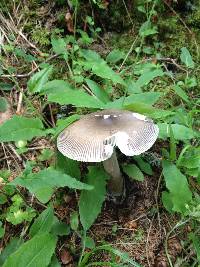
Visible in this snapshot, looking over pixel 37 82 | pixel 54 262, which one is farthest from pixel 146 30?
pixel 54 262

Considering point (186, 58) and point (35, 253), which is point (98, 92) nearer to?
point (186, 58)

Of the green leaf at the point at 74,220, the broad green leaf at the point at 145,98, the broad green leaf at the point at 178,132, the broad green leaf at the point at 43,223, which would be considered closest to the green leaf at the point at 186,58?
the broad green leaf at the point at 145,98

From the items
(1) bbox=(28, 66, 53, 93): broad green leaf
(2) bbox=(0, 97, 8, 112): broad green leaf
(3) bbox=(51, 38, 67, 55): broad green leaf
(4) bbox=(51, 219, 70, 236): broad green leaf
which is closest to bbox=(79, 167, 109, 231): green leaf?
(4) bbox=(51, 219, 70, 236): broad green leaf

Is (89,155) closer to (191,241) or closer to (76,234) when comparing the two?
(76,234)

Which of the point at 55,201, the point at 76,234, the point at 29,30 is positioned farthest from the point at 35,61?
the point at 76,234

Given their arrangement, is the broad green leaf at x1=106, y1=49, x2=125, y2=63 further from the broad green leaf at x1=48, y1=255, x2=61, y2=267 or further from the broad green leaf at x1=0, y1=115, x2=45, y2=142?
the broad green leaf at x1=48, y1=255, x2=61, y2=267
